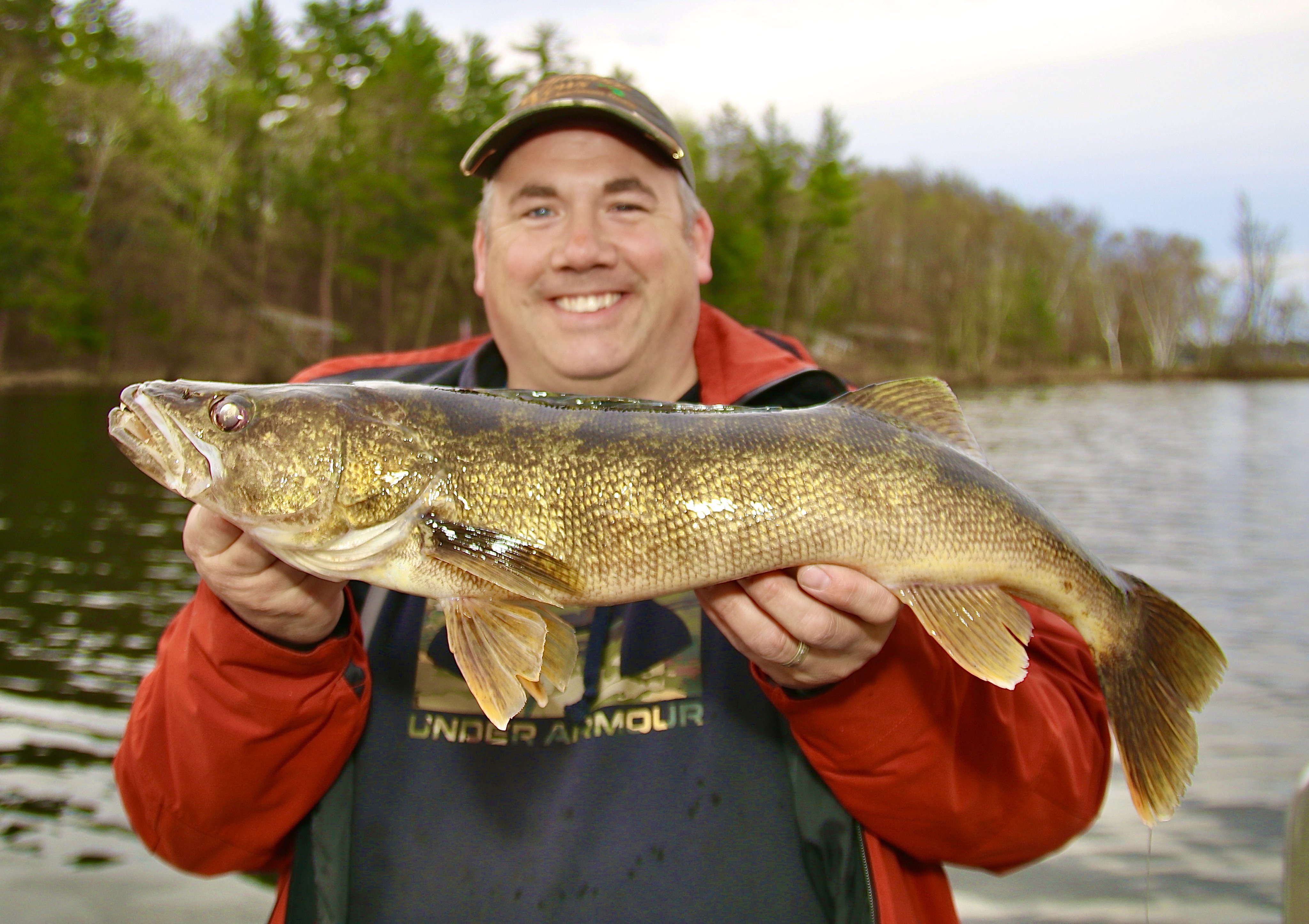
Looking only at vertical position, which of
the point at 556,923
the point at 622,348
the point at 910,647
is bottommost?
the point at 556,923

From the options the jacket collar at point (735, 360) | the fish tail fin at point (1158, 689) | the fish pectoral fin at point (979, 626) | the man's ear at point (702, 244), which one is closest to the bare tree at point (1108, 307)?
the man's ear at point (702, 244)

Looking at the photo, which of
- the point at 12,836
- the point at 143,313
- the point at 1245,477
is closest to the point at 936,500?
the point at 12,836

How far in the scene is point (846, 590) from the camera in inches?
83.8

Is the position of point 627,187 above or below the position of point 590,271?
above

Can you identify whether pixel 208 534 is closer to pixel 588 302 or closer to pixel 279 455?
pixel 279 455

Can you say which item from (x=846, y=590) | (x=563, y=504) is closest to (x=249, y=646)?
(x=563, y=504)

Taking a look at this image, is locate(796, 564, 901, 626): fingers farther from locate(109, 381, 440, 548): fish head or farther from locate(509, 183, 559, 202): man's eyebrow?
locate(509, 183, 559, 202): man's eyebrow

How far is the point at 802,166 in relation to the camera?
54.3 meters

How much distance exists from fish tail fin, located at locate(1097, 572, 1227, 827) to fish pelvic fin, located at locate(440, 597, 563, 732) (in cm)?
146

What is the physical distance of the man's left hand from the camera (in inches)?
84.6

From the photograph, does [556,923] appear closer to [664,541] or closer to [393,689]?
[393,689]

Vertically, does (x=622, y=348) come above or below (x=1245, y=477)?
above

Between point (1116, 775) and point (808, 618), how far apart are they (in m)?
5.41

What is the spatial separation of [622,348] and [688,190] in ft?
2.64
